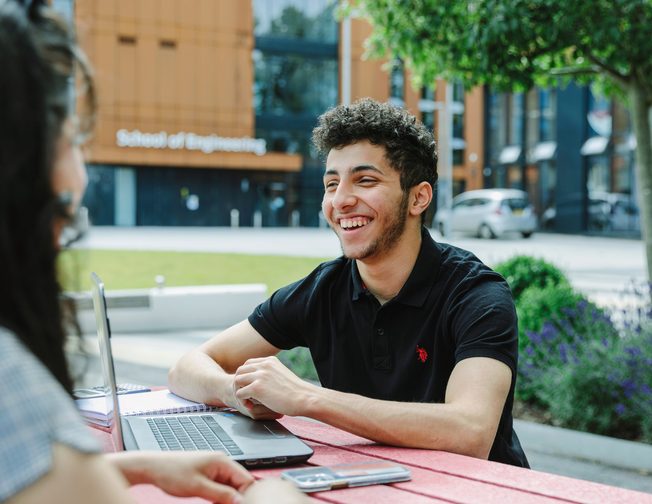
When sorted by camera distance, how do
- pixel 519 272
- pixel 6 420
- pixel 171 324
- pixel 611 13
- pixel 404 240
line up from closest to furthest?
pixel 6 420
pixel 404 240
pixel 611 13
pixel 519 272
pixel 171 324

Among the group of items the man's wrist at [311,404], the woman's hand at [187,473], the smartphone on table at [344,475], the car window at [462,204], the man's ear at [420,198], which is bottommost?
the smartphone on table at [344,475]

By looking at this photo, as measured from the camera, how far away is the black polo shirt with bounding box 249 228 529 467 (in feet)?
7.94

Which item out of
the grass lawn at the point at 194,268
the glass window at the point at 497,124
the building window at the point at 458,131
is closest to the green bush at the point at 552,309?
the grass lawn at the point at 194,268

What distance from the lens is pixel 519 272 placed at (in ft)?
25.1

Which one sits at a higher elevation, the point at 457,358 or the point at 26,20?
the point at 26,20

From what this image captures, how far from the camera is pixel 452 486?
1.69 m

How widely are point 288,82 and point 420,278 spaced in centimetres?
4134

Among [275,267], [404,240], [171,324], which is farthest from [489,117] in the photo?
[404,240]

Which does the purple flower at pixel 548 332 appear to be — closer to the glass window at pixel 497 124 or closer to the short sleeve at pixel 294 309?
the short sleeve at pixel 294 309

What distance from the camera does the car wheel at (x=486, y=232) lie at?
29562 millimetres

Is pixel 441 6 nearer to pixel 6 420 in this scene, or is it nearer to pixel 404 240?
pixel 404 240

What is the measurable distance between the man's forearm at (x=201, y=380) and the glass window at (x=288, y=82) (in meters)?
40.7

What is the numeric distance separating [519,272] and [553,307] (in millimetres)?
1124

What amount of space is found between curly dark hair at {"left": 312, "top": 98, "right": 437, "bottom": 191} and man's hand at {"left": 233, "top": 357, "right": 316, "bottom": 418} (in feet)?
2.87
